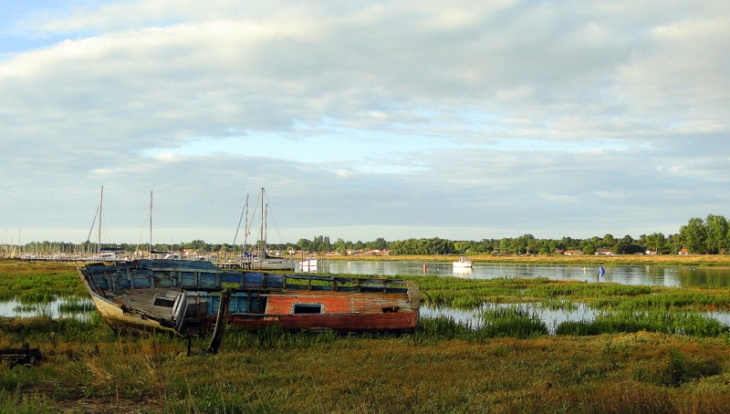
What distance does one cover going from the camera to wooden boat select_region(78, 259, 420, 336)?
16641 millimetres

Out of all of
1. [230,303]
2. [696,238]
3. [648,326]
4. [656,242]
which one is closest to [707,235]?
[696,238]

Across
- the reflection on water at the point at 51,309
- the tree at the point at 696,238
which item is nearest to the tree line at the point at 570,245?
the tree at the point at 696,238

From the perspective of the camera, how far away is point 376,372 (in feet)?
38.8

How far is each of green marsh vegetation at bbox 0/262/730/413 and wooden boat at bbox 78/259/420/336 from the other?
0.51 metres

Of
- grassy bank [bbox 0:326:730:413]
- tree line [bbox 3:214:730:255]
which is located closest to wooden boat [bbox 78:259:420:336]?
grassy bank [bbox 0:326:730:413]

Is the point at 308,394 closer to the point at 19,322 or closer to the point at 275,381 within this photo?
the point at 275,381

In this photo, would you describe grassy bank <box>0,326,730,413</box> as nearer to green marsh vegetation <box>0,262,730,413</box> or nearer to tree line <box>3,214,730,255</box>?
green marsh vegetation <box>0,262,730,413</box>

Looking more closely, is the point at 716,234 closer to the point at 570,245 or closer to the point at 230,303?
the point at 570,245

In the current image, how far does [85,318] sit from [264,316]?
814cm

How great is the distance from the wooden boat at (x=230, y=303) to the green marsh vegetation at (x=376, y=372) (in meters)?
0.51

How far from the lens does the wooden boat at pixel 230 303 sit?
16641 millimetres

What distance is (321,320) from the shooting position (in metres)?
17.5

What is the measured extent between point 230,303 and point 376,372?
8197 millimetres

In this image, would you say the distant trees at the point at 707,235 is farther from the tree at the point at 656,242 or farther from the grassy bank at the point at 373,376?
the grassy bank at the point at 373,376
